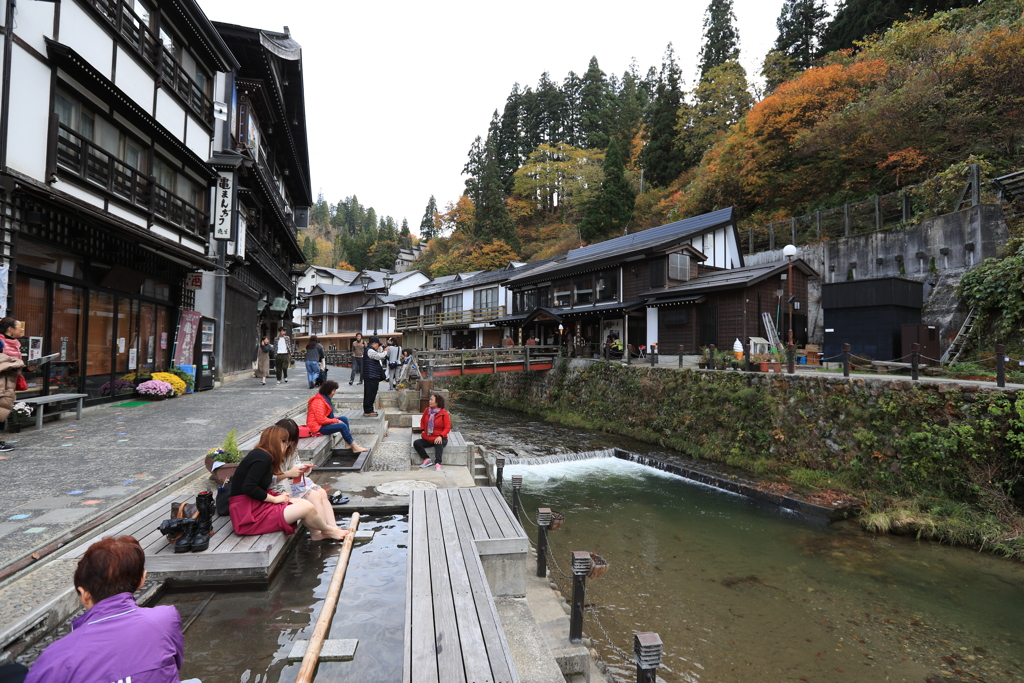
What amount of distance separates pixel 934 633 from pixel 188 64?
21.9m

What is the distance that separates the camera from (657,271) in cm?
2516

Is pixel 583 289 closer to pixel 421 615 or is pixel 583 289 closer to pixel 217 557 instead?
pixel 217 557

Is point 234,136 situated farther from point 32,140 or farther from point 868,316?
point 868,316

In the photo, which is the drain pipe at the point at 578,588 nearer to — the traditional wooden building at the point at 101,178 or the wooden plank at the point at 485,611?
the wooden plank at the point at 485,611

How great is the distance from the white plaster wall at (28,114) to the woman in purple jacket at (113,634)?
977cm

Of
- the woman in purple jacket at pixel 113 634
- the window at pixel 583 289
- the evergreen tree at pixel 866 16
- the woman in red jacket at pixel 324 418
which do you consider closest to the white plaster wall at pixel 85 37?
the woman in red jacket at pixel 324 418

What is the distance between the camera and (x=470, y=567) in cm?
381

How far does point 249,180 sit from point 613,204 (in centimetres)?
3208

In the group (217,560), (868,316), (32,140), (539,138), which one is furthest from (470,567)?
(539,138)

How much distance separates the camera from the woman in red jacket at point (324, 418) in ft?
26.8

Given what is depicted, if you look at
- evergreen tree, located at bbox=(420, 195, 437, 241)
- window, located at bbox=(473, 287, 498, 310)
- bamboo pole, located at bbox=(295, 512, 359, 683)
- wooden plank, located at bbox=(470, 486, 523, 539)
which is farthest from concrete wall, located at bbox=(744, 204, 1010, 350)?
evergreen tree, located at bbox=(420, 195, 437, 241)

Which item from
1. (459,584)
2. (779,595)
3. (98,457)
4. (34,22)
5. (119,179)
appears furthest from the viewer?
(119,179)

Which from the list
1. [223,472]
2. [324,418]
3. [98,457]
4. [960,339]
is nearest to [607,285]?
[960,339]

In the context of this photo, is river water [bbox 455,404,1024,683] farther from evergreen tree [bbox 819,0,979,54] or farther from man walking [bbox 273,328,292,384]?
evergreen tree [bbox 819,0,979,54]
